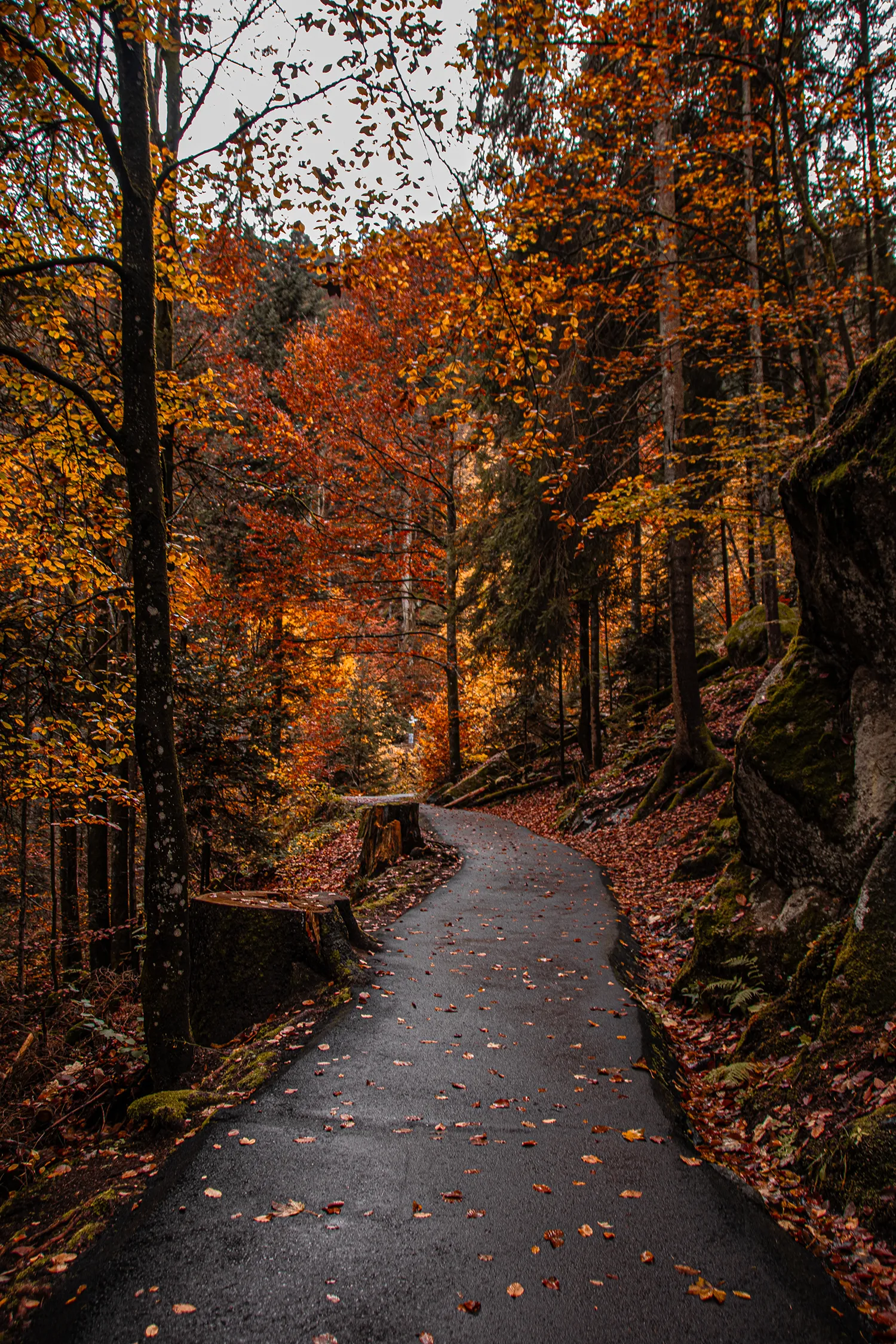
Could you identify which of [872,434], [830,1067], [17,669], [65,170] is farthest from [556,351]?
[830,1067]

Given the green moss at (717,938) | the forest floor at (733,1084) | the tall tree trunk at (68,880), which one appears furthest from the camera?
the tall tree trunk at (68,880)

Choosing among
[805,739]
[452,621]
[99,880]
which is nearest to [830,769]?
[805,739]

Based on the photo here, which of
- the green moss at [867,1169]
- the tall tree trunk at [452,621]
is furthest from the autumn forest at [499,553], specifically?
the tall tree trunk at [452,621]

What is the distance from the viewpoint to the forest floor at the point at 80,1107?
8.40 feet

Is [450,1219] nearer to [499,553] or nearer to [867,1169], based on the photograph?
[867,1169]

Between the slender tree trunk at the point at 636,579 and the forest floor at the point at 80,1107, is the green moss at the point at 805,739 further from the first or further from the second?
the slender tree trunk at the point at 636,579

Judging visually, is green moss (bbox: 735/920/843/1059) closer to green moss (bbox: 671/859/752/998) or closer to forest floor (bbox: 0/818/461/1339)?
green moss (bbox: 671/859/752/998)

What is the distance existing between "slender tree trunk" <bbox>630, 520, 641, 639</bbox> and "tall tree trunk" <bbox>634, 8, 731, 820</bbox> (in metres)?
1.53

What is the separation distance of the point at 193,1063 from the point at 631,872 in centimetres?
683

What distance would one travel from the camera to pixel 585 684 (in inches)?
614

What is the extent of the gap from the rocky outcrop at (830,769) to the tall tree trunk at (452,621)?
42.8 feet

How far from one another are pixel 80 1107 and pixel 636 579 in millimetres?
14939

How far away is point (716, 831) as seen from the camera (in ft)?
25.1

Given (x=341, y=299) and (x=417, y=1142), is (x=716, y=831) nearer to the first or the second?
(x=417, y=1142)
